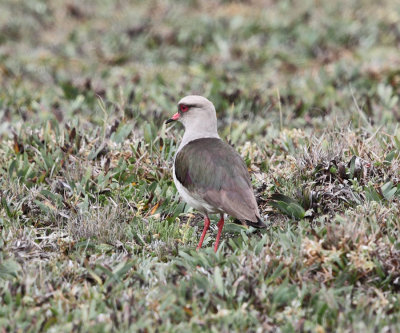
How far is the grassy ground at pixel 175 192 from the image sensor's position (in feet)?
15.3

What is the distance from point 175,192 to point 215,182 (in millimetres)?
A: 1140

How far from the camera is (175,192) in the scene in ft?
22.5

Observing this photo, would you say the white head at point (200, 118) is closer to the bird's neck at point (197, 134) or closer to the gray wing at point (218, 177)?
the bird's neck at point (197, 134)

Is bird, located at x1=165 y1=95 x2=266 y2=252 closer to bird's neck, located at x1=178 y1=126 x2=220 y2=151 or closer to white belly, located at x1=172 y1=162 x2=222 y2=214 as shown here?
white belly, located at x1=172 y1=162 x2=222 y2=214

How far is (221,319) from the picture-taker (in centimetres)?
443

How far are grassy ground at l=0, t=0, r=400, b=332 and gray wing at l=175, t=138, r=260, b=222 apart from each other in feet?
1.02

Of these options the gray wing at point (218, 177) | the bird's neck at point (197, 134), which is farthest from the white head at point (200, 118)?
the gray wing at point (218, 177)

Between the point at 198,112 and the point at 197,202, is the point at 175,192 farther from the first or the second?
the point at 197,202

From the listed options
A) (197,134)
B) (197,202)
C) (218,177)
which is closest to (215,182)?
(218,177)

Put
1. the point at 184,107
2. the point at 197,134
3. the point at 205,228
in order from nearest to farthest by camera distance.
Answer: the point at 205,228 < the point at 197,134 < the point at 184,107

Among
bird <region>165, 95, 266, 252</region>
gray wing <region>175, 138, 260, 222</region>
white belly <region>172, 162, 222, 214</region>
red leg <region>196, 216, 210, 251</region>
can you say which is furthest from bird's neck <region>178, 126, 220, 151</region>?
red leg <region>196, 216, 210, 251</region>

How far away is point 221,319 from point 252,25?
9.89 meters

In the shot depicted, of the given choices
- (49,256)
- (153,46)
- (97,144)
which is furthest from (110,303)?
(153,46)

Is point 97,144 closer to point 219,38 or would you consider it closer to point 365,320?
point 365,320
